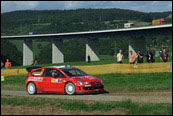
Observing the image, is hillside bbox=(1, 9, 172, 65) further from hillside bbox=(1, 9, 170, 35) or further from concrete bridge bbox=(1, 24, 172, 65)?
concrete bridge bbox=(1, 24, 172, 65)

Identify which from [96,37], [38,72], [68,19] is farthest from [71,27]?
[38,72]

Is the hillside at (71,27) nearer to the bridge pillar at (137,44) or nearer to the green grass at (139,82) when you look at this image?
the bridge pillar at (137,44)

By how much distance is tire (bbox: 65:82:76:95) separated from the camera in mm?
18078

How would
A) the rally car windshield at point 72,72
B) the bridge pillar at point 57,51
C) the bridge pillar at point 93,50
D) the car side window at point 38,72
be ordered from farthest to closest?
the bridge pillar at point 57,51
the bridge pillar at point 93,50
the car side window at point 38,72
the rally car windshield at point 72,72

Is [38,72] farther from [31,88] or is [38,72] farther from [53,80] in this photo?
[53,80]

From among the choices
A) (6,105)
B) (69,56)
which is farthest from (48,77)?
(69,56)

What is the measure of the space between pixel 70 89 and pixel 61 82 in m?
0.64

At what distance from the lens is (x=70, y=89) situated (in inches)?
717

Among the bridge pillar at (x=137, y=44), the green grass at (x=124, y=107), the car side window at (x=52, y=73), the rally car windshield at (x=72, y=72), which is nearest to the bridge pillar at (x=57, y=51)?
the bridge pillar at (x=137, y=44)

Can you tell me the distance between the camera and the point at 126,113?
36.4ft

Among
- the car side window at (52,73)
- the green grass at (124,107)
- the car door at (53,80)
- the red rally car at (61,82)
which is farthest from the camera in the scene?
the car side window at (52,73)

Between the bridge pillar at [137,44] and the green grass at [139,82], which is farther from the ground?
the bridge pillar at [137,44]

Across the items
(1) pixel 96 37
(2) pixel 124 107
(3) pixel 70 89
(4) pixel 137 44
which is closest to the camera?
(2) pixel 124 107

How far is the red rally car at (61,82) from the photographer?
18.0 m
